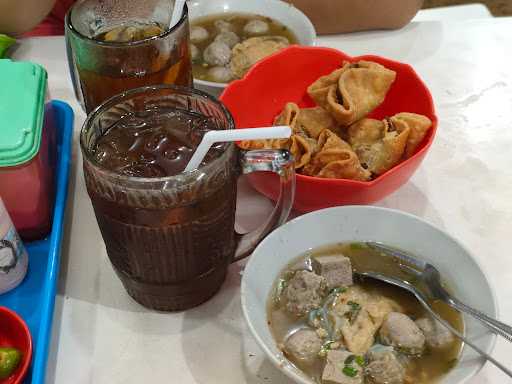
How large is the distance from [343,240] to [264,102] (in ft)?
1.50

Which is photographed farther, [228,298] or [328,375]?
[228,298]

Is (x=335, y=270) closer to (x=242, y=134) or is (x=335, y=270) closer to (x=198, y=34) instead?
(x=242, y=134)

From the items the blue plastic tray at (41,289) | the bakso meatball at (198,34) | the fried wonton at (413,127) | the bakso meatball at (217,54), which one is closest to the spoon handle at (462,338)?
the fried wonton at (413,127)

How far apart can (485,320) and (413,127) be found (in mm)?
436

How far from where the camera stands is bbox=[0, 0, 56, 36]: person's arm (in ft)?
5.25

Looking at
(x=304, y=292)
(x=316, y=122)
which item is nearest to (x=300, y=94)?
(x=316, y=122)

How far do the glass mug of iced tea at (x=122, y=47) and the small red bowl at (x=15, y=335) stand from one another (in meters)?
0.43

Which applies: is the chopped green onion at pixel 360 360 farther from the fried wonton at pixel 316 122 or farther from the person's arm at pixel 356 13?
the person's arm at pixel 356 13

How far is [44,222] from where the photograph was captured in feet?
3.66

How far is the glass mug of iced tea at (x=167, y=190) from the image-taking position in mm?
812

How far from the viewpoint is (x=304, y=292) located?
93cm

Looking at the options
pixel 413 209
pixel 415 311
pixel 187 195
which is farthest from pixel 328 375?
pixel 413 209

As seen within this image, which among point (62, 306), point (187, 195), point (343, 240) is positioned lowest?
point (62, 306)

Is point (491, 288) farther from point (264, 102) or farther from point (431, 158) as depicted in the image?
point (264, 102)
